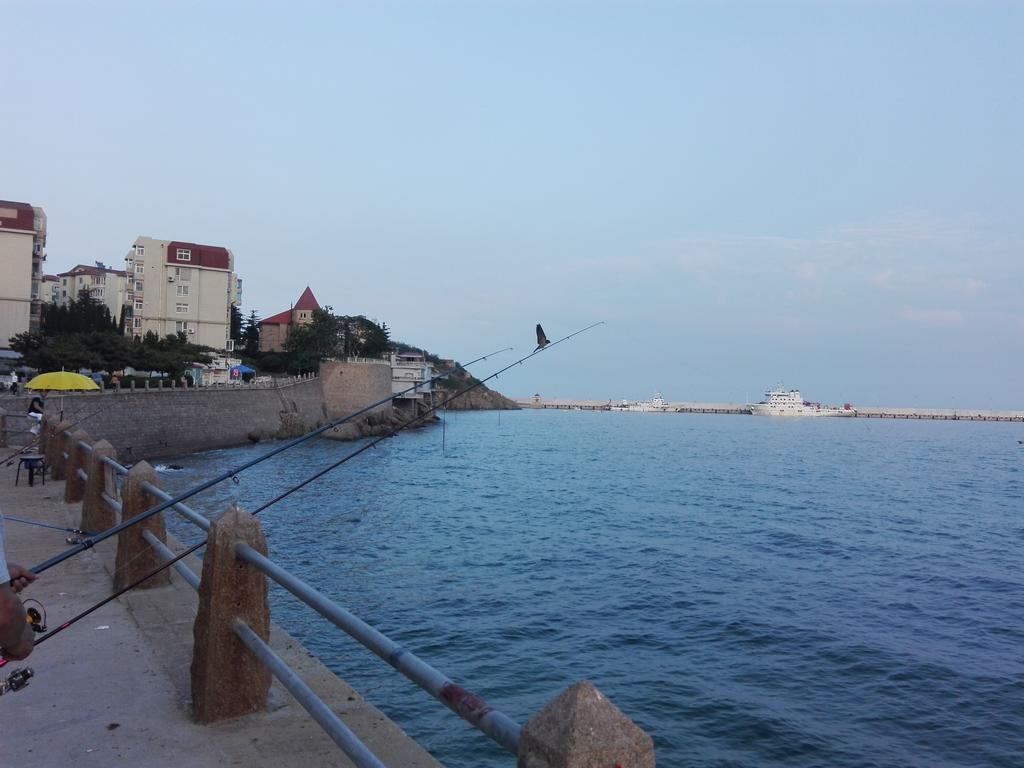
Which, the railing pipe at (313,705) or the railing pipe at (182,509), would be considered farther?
the railing pipe at (182,509)

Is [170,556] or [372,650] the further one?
[170,556]

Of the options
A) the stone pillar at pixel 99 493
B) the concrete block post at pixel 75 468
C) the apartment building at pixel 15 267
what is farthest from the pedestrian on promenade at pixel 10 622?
the apartment building at pixel 15 267

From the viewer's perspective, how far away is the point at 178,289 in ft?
232

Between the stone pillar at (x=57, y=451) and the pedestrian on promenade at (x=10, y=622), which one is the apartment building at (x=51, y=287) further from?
the pedestrian on promenade at (x=10, y=622)

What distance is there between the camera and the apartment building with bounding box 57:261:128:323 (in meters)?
82.3

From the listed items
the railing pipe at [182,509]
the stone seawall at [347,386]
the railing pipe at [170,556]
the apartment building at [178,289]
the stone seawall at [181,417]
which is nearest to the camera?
the railing pipe at [182,509]

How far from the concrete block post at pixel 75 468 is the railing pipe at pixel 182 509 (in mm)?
4655

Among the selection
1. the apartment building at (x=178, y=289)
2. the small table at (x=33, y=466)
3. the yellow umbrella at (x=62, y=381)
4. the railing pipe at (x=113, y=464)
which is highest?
the apartment building at (x=178, y=289)

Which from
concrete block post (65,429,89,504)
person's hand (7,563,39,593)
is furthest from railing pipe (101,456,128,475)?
person's hand (7,563,39,593)

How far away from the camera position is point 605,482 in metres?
40.0

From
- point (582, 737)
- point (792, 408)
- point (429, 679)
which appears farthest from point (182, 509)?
point (792, 408)

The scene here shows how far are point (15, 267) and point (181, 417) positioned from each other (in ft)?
85.2

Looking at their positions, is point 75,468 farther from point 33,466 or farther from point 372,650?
point 372,650

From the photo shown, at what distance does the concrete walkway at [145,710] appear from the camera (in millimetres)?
3584
